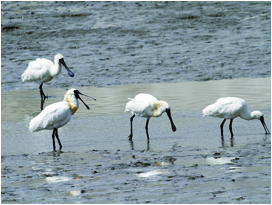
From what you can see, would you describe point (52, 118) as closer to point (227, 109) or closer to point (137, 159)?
point (137, 159)

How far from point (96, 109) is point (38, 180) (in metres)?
5.50

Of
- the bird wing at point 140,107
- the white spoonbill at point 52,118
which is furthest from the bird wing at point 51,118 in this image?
the bird wing at point 140,107

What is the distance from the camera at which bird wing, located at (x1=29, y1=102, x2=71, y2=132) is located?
9086mm

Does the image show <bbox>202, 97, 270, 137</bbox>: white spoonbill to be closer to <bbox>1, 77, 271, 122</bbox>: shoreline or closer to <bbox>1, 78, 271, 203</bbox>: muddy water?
<bbox>1, 78, 271, 203</bbox>: muddy water

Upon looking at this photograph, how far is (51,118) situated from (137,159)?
184 cm

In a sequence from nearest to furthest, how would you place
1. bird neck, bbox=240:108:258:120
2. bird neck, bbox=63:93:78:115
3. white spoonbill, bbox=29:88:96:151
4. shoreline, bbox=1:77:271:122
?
white spoonbill, bbox=29:88:96:151 < bird neck, bbox=63:93:78:115 < bird neck, bbox=240:108:258:120 < shoreline, bbox=1:77:271:122

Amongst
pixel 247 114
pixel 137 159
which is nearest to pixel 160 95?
pixel 247 114

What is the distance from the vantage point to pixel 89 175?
7016mm

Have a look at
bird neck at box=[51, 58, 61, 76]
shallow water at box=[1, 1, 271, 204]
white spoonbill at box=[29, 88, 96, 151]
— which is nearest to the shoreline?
shallow water at box=[1, 1, 271, 204]

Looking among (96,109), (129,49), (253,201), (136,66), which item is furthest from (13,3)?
(253,201)

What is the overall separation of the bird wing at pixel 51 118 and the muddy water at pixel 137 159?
32 cm

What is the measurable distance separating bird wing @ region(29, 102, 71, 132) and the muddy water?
32 centimetres

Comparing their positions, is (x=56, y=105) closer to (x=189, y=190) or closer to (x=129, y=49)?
(x=189, y=190)

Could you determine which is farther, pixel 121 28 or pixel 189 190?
pixel 121 28
